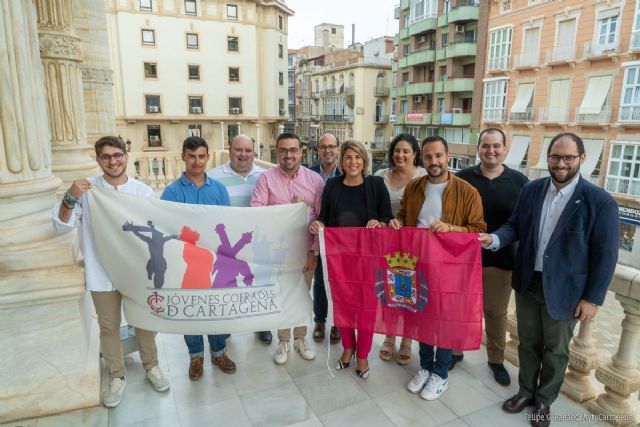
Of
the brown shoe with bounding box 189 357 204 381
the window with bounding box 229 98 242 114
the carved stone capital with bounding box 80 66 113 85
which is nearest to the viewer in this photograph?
the brown shoe with bounding box 189 357 204 381

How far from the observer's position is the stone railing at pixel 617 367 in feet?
9.05

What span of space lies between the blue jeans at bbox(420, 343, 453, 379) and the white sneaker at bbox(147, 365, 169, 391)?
1944 mm

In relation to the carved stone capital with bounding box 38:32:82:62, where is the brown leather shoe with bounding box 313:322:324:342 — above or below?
below

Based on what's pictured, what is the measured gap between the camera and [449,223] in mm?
3018

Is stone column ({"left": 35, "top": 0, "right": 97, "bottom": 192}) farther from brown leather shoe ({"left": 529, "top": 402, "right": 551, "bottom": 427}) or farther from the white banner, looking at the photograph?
brown leather shoe ({"left": 529, "top": 402, "right": 551, "bottom": 427})

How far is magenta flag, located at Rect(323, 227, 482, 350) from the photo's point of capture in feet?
9.69

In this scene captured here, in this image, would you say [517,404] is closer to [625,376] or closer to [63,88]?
[625,376]

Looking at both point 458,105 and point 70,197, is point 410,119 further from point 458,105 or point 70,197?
point 70,197

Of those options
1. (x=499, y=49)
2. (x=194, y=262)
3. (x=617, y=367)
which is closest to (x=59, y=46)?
(x=194, y=262)

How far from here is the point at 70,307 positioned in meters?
2.92

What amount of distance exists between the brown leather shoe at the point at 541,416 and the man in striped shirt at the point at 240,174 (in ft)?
7.12

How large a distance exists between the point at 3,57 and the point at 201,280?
190 centimetres

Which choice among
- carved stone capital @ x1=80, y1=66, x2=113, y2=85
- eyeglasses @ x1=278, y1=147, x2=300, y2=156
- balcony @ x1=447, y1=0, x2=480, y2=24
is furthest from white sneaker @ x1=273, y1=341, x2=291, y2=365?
balcony @ x1=447, y1=0, x2=480, y2=24

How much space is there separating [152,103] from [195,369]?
29.5 metres
